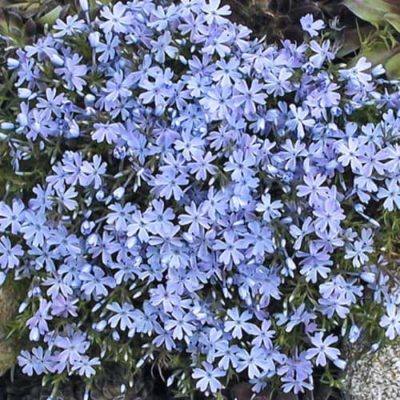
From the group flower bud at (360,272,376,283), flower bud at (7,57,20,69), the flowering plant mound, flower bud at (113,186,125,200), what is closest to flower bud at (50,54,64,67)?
the flowering plant mound

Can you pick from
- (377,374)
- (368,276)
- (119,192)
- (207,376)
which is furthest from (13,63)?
(377,374)

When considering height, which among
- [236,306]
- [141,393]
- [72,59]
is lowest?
[141,393]

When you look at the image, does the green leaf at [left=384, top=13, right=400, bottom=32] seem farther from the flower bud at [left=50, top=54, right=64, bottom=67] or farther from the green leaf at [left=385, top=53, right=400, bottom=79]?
the flower bud at [left=50, top=54, right=64, bottom=67]

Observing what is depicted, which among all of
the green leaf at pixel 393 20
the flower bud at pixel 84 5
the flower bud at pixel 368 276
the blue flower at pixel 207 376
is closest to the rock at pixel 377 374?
the flower bud at pixel 368 276

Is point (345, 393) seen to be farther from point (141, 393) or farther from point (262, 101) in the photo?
point (262, 101)

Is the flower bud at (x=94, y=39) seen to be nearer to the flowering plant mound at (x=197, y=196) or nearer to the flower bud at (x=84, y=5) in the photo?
the flowering plant mound at (x=197, y=196)

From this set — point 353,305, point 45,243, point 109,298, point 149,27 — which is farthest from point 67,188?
point 353,305

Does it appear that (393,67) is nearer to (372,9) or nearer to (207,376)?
(372,9)
